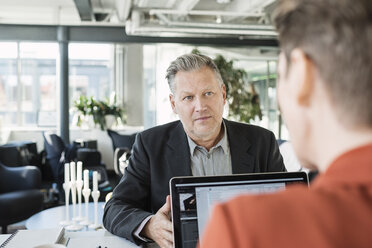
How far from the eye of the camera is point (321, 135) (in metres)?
0.54

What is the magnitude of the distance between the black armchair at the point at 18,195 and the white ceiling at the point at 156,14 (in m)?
2.48

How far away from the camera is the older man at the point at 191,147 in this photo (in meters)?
1.76

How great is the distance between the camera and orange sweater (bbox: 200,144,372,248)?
42cm

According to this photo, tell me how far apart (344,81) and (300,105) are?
2.5 inches

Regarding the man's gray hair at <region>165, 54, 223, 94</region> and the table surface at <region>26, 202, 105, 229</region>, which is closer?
the man's gray hair at <region>165, 54, 223, 94</region>

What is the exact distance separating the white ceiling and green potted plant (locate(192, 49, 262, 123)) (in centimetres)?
74

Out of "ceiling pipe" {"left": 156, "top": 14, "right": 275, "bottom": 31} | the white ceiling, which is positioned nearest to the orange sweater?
the white ceiling

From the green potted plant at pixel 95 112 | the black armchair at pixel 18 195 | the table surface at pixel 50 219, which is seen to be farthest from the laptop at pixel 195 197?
the green potted plant at pixel 95 112

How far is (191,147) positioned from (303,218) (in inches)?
54.9

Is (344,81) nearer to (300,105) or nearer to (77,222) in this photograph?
(300,105)

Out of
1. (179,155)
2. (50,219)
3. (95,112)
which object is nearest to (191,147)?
(179,155)

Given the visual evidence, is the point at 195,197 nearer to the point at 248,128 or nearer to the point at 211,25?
the point at 248,128

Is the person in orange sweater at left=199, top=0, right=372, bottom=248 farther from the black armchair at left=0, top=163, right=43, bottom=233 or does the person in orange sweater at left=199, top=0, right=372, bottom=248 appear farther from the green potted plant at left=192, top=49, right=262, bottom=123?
the green potted plant at left=192, top=49, right=262, bottom=123

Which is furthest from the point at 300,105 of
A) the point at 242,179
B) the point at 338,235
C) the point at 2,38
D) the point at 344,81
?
the point at 2,38
